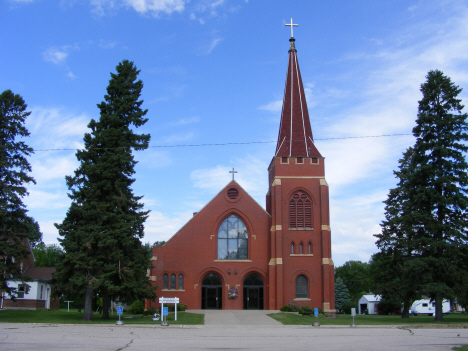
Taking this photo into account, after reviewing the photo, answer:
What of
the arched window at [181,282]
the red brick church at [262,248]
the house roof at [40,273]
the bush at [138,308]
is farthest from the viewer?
the house roof at [40,273]

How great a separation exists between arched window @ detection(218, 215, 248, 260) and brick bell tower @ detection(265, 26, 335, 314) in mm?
2759

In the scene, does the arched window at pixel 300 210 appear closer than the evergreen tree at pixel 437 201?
No

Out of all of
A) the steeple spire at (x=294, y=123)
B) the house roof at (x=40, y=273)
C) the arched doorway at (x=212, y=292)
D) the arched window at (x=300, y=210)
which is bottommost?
the arched doorway at (x=212, y=292)

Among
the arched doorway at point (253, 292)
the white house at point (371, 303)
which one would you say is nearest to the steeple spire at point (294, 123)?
the arched doorway at point (253, 292)

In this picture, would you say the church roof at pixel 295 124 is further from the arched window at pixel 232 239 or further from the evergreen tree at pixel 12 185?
the evergreen tree at pixel 12 185

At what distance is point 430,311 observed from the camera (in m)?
54.7

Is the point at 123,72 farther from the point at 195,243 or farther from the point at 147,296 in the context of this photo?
the point at 195,243

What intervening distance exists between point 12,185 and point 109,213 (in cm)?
588

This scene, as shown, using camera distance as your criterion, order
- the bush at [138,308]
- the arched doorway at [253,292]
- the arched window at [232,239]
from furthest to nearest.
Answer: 1. the arched window at [232,239]
2. the arched doorway at [253,292]
3. the bush at [138,308]

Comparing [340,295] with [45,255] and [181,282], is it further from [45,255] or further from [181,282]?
[45,255]

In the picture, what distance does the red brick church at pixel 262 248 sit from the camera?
3984 cm

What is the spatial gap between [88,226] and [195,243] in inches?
620

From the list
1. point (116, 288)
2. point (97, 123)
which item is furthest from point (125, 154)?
point (116, 288)

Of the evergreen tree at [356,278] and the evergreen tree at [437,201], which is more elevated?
the evergreen tree at [437,201]
